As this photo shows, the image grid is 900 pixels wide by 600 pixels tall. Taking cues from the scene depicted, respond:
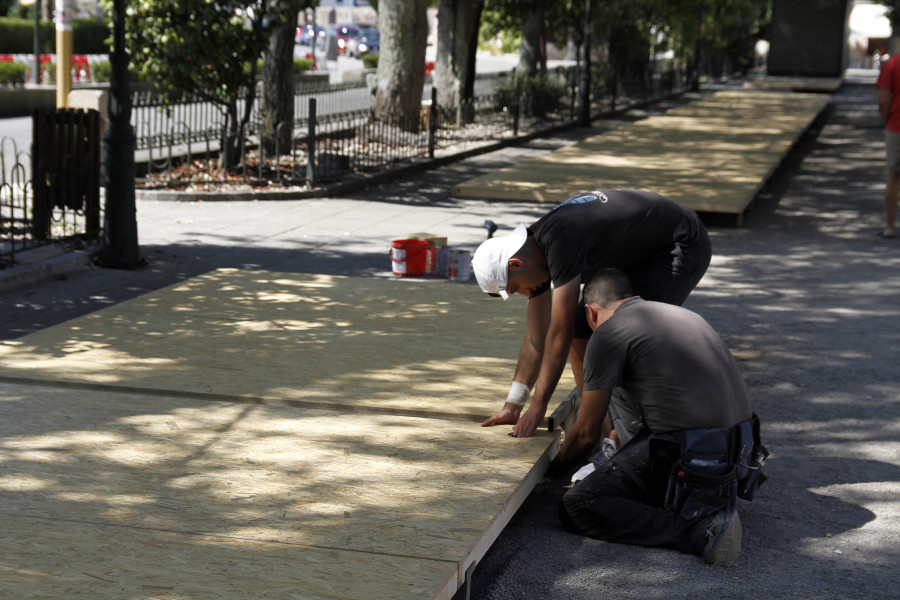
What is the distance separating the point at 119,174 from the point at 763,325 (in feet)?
18.5

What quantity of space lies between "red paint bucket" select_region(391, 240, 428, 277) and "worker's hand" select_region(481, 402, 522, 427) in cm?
438

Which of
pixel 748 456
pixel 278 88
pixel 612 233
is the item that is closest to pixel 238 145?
pixel 278 88

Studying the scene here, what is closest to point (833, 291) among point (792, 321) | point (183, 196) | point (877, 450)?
point (792, 321)

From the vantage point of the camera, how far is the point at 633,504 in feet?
15.2

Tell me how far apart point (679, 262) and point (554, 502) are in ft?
4.30

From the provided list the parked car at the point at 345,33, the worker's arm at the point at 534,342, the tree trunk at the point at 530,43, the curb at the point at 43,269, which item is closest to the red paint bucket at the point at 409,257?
the curb at the point at 43,269

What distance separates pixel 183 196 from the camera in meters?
13.6

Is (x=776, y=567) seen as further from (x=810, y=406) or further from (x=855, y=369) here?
(x=855, y=369)

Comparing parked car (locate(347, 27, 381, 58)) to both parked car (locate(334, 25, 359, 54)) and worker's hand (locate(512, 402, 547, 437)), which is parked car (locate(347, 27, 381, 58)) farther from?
worker's hand (locate(512, 402, 547, 437))

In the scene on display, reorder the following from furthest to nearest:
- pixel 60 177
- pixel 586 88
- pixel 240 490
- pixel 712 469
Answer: pixel 586 88 → pixel 60 177 → pixel 712 469 → pixel 240 490

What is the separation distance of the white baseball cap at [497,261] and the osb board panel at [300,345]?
2.91ft

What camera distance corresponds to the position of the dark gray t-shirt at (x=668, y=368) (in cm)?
446

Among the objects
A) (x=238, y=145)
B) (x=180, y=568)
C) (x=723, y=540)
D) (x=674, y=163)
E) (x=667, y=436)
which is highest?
(x=238, y=145)

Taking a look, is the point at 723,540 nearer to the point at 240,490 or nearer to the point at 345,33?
the point at 240,490
